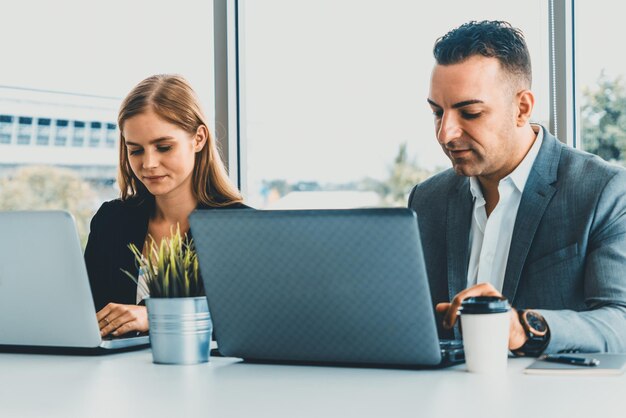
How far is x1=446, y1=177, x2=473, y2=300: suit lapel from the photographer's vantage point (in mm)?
2330

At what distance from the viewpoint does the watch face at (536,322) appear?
162 cm

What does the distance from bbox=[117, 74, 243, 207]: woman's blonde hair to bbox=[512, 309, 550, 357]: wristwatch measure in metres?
1.44

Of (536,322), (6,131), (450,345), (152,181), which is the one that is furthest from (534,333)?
(6,131)

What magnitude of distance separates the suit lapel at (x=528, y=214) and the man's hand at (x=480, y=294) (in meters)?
0.59

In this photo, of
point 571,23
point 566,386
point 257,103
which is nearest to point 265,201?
point 257,103

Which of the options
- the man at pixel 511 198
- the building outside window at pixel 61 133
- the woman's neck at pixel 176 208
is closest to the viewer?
the man at pixel 511 198

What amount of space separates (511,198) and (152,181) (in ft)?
3.69

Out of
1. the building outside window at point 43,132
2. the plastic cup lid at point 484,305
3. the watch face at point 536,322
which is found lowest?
the watch face at point 536,322

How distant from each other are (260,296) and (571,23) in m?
1.90

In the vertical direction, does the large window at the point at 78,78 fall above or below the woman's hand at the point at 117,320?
above

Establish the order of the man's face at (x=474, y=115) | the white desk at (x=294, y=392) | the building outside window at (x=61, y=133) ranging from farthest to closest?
the building outside window at (x=61, y=133)
the man's face at (x=474, y=115)
the white desk at (x=294, y=392)

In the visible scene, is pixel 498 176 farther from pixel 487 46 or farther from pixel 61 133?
pixel 61 133

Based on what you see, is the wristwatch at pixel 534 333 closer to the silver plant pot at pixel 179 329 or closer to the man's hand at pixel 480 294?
the man's hand at pixel 480 294

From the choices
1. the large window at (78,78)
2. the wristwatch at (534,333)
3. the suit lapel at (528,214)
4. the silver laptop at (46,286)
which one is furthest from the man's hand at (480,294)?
the large window at (78,78)
